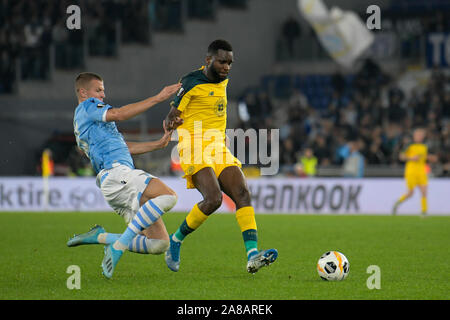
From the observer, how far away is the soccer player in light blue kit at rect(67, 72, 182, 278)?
25.2 ft

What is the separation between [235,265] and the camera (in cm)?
907

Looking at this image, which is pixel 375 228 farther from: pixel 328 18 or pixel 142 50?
pixel 142 50

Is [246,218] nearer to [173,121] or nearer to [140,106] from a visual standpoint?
[173,121]

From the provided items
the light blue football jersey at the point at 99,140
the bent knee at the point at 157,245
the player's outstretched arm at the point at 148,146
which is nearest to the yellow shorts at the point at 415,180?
the player's outstretched arm at the point at 148,146

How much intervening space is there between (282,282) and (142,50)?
22.4m

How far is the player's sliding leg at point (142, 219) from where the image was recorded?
760 cm

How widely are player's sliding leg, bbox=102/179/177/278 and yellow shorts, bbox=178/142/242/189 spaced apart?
0.77 metres

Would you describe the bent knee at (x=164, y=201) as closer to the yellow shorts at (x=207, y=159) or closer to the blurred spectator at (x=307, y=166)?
the yellow shorts at (x=207, y=159)

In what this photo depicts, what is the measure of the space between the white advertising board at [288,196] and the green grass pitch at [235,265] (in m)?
5.11

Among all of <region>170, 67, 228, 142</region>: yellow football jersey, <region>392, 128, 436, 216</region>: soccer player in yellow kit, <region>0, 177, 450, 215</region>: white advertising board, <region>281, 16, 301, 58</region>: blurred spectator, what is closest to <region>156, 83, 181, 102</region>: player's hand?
<region>170, 67, 228, 142</region>: yellow football jersey

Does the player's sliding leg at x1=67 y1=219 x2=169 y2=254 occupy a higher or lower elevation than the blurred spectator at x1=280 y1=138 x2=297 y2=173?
higher

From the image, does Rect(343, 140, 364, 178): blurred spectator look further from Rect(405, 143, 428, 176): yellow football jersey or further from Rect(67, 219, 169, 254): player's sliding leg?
Rect(67, 219, 169, 254): player's sliding leg

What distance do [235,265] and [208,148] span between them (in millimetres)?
1413

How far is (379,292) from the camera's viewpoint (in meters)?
6.89
